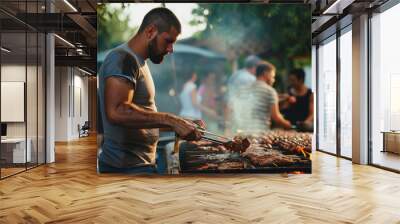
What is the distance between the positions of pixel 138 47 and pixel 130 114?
1.11 meters

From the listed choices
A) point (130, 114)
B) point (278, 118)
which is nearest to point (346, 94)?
point (278, 118)

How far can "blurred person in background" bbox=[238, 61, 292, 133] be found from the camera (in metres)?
6.50

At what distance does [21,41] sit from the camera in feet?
23.0

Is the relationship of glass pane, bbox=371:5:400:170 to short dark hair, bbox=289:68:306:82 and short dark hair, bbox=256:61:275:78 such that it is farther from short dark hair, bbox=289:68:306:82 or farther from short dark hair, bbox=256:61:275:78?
short dark hair, bbox=256:61:275:78

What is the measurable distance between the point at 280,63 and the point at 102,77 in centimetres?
298

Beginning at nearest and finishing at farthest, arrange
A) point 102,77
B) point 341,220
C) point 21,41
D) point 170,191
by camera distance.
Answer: point 341,220
point 170,191
point 102,77
point 21,41

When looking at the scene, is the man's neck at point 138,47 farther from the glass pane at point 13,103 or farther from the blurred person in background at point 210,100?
the glass pane at point 13,103

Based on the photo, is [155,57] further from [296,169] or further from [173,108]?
[296,169]

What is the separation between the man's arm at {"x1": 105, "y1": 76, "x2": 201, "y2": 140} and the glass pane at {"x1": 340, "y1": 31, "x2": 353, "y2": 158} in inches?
171

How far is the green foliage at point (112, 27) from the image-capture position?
6383 mm

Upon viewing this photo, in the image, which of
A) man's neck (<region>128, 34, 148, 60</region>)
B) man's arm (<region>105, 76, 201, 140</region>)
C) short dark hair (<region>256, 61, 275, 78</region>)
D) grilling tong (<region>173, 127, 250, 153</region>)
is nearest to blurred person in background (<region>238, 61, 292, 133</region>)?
short dark hair (<region>256, 61, 275, 78</region>)

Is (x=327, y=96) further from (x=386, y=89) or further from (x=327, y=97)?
(x=386, y=89)

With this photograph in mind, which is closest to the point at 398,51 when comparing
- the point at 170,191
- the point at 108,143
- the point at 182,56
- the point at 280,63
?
the point at 280,63

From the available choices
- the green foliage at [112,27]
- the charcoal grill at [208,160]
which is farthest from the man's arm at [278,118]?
the green foliage at [112,27]
